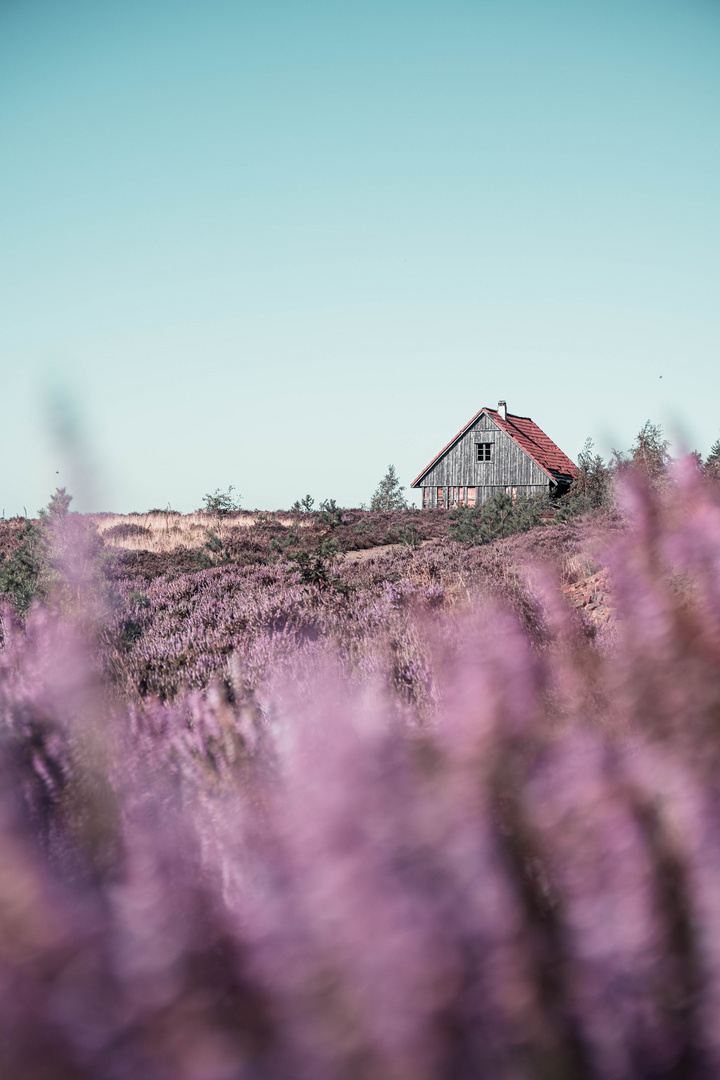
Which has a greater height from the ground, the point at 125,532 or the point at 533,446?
the point at 533,446

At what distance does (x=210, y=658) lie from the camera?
447cm

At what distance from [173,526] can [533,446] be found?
73.5 ft

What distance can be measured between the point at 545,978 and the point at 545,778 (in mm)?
389

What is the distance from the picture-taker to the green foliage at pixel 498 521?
14979 mm

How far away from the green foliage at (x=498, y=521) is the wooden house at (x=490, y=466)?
15.8 meters

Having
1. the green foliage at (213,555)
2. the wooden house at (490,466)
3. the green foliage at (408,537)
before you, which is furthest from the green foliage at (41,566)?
the wooden house at (490,466)

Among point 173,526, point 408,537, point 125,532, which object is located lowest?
point 408,537

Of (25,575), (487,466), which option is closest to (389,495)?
(487,466)

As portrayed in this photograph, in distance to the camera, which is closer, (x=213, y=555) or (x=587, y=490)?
(x=213, y=555)

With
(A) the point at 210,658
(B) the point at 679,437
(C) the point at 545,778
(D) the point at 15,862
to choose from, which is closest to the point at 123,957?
(D) the point at 15,862

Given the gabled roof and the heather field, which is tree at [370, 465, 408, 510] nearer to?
the gabled roof

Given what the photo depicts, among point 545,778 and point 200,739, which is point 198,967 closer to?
point 545,778

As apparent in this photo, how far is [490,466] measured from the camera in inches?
1570

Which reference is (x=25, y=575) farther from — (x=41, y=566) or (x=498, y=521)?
(x=498, y=521)
